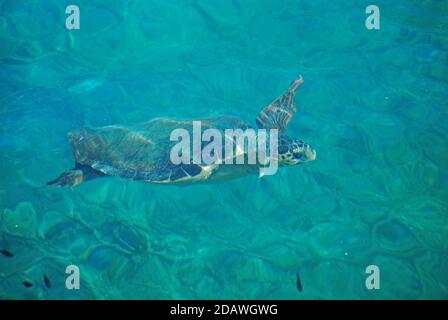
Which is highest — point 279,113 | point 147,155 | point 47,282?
point 279,113

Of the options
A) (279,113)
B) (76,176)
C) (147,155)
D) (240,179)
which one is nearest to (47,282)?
(76,176)

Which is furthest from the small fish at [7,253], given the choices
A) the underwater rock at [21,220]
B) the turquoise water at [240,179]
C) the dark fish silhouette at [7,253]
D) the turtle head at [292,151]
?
the turtle head at [292,151]

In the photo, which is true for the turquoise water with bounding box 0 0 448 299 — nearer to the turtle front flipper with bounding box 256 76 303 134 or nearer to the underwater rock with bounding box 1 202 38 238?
the underwater rock with bounding box 1 202 38 238

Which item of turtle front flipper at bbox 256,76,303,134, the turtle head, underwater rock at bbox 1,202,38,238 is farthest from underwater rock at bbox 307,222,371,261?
underwater rock at bbox 1,202,38,238

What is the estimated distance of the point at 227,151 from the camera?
194 inches

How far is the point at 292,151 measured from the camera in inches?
196

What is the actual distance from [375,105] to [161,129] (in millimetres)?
4298

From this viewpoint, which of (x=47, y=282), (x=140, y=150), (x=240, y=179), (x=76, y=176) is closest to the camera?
(x=47, y=282)

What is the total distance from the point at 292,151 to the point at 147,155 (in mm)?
2102

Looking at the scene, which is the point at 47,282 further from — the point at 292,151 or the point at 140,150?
the point at 292,151

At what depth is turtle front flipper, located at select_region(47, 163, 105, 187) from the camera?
5246 millimetres

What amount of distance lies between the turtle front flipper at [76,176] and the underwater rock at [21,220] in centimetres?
52

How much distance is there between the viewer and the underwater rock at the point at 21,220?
511 cm
